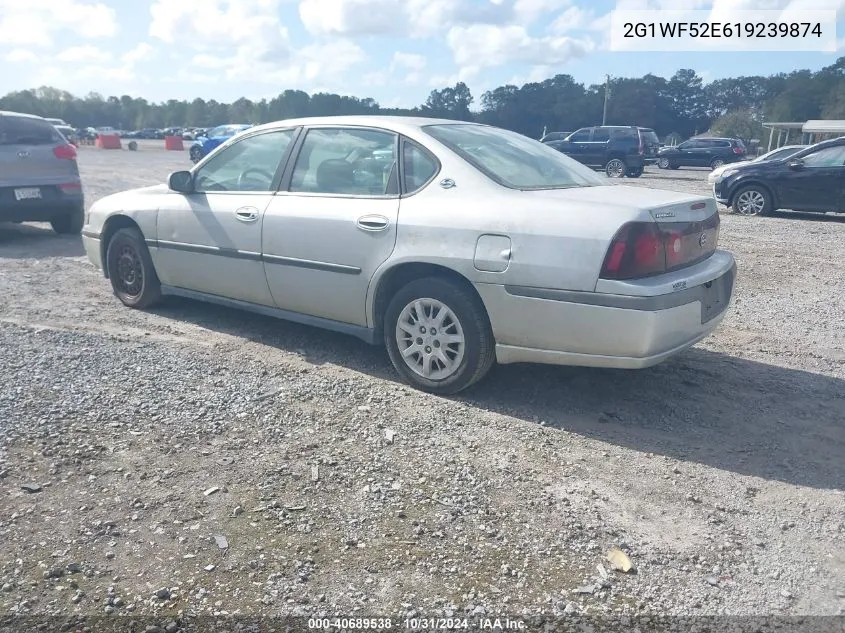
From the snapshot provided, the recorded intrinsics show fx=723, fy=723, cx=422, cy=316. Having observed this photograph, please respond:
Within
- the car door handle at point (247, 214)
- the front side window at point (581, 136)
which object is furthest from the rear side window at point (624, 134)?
the car door handle at point (247, 214)

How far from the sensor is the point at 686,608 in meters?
2.54

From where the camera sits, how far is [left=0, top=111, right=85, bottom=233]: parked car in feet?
30.7

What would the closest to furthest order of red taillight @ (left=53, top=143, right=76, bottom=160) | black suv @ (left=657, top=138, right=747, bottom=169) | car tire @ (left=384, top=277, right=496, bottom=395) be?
car tire @ (left=384, top=277, right=496, bottom=395), red taillight @ (left=53, top=143, right=76, bottom=160), black suv @ (left=657, top=138, right=747, bottom=169)

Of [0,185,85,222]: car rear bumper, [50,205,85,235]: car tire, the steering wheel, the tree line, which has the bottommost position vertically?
[50,205,85,235]: car tire

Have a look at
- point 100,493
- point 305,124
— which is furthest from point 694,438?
point 305,124

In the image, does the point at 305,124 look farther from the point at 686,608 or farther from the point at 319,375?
the point at 686,608

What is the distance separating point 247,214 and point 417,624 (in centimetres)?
344

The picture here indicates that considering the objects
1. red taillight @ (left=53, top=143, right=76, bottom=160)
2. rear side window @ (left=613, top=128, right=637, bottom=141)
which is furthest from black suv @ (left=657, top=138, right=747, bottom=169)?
red taillight @ (left=53, top=143, right=76, bottom=160)

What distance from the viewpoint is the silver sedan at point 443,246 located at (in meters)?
3.78

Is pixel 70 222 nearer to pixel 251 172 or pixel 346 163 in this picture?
pixel 251 172

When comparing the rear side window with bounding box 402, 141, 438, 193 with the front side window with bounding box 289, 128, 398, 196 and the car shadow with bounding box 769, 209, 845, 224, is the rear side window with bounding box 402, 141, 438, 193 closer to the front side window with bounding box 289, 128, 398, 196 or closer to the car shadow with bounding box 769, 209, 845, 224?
the front side window with bounding box 289, 128, 398, 196

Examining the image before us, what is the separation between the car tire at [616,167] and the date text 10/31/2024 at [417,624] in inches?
928

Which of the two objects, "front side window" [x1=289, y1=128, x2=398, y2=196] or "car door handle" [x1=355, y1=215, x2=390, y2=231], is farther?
"front side window" [x1=289, y1=128, x2=398, y2=196]

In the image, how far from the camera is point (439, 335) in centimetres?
431
